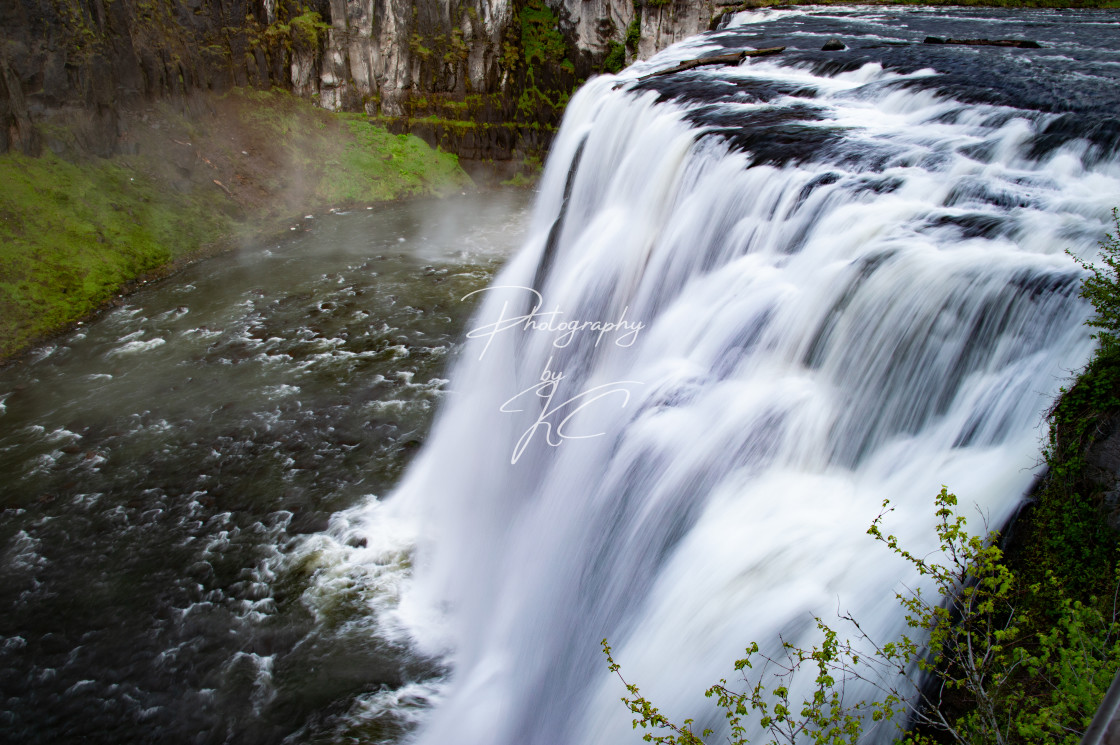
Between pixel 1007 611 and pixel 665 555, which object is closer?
pixel 1007 611

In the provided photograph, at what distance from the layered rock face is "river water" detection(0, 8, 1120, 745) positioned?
43.2 feet

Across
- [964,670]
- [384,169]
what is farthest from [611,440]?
[384,169]

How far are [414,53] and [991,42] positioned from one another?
20065mm

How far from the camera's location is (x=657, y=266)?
34.3 feet

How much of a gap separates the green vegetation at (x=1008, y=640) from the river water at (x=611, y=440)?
13.8 inches

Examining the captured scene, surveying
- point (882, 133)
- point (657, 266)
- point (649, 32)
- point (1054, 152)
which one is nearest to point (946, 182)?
point (1054, 152)

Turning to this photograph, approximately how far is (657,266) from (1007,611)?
685 cm

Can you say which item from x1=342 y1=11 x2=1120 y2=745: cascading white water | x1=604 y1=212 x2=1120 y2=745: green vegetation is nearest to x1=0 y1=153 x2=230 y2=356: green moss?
x1=342 y1=11 x2=1120 y2=745: cascading white water

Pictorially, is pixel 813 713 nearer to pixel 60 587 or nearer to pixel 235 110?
pixel 60 587

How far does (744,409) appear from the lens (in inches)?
293

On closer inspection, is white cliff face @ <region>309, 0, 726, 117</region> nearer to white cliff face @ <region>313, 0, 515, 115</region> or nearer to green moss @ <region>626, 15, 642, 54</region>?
white cliff face @ <region>313, 0, 515, 115</region>

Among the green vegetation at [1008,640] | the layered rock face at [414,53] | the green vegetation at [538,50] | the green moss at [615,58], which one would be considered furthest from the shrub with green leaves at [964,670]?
the green moss at [615,58]

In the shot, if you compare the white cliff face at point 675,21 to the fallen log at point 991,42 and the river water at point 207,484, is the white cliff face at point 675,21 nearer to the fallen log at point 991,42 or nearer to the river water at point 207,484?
the fallen log at point 991,42

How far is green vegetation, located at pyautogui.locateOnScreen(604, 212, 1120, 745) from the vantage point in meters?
3.72
